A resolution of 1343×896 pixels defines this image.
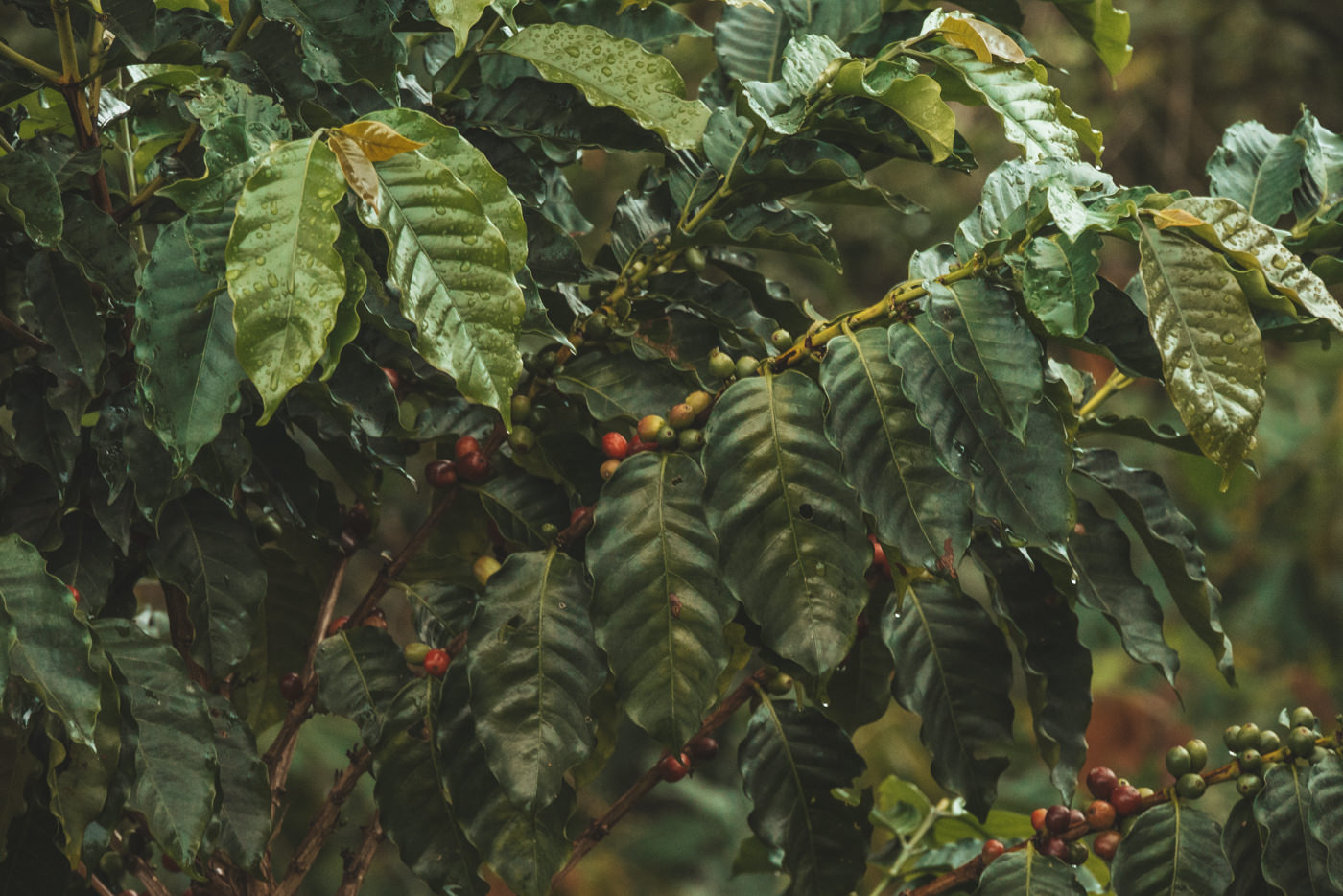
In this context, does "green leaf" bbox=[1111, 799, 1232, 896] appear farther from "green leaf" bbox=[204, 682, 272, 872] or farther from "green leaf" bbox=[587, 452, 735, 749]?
"green leaf" bbox=[204, 682, 272, 872]

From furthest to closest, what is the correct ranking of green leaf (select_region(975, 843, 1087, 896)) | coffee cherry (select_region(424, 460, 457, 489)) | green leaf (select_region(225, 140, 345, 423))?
coffee cherry (select_region(424, 460, 457, 489)), green leaf (select_region(975, 843, 1087, 896)), green leaf (select_region(225, 140, 345, 423))

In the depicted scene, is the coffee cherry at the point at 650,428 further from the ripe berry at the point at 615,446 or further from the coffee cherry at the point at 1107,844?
the coffee cherry at the point at 1107,844

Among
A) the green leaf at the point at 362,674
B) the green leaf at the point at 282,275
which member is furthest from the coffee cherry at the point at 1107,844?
the green leaf at the point at 282,275

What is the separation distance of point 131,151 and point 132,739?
1.42 ft

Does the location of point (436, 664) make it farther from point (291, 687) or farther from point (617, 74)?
point (617, 74)

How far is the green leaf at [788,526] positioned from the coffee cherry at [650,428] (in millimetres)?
58

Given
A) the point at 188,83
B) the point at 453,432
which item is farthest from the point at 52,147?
the point at 453,432

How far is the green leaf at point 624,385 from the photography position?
77 centimetres

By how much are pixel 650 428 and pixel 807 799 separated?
0.93ft

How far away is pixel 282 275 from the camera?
526 millimetres

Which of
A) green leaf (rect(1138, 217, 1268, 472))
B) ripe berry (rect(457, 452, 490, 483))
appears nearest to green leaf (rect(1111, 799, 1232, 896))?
green leaf (rect(1138, 217, 1268, 472))

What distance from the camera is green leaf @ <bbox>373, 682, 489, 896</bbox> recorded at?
744 mm

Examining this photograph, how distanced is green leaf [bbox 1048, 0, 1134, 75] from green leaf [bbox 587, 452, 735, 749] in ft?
1.57

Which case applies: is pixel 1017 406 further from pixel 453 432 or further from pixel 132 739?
pixel 132 739
